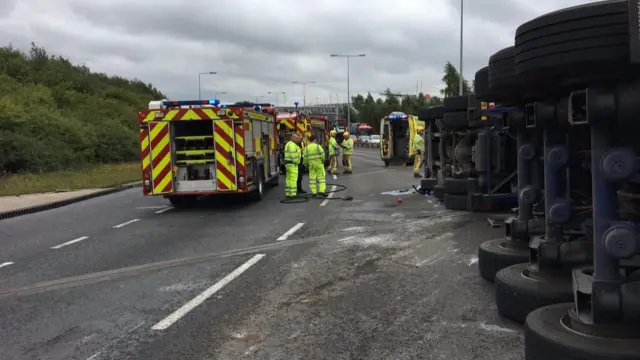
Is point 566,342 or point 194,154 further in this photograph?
point 194,154

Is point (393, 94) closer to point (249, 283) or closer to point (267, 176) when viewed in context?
point (267, 176)

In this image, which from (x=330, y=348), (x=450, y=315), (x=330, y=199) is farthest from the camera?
(x=330, y=199)

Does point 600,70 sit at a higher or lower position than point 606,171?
higher

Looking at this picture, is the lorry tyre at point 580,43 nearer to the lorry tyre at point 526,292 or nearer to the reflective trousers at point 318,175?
→ the lorry tyre at point 526,292

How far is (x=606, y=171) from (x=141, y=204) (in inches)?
514

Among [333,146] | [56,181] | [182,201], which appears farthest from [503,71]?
[56,181]

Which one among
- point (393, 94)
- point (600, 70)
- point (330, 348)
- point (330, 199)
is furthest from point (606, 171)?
point (393, 94)

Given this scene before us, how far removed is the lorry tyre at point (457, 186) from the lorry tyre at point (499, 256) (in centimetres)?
532

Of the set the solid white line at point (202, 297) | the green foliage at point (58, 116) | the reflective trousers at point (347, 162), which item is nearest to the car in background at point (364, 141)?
the green foliage at point (58, 116)

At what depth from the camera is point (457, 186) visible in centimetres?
1155

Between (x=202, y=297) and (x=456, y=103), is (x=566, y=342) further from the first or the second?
(x=456, y=103)

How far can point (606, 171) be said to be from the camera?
3.12 m

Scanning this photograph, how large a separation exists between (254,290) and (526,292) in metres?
2.71

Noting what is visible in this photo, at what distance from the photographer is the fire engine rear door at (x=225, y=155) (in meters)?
12.7
